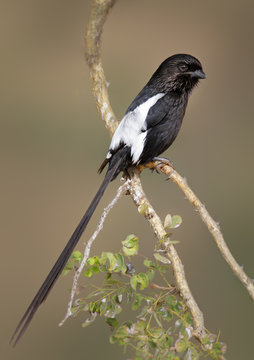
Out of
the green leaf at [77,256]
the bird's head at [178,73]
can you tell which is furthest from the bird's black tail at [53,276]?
the bird's head at [178,73]

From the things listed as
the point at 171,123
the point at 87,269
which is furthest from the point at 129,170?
the point at 87,269

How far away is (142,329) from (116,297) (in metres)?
0.07

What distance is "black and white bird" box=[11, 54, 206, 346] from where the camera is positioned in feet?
3.76

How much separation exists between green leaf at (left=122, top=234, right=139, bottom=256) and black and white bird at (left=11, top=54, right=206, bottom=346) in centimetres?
25

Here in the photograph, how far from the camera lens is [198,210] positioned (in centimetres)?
97

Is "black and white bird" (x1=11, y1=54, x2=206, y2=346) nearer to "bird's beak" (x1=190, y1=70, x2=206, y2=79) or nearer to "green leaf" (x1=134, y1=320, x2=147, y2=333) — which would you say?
"bird's beak" (x1=190, y1=70, x2=206, y2=79)

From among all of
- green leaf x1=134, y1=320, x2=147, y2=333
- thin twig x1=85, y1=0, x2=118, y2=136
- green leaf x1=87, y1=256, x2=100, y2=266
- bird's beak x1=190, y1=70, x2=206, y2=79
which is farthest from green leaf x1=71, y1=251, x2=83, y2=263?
bird's beak x1=190, y1=70, x2=206, y2=79

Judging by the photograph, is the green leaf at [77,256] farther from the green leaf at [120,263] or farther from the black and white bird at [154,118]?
the black and white bird at [154,118]

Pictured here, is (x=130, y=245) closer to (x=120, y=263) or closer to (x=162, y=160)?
(x=120, y=263)

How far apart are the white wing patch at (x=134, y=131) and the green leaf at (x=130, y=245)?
0.38 m

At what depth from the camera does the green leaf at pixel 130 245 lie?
0.78m

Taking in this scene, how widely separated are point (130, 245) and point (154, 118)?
487 millimetres

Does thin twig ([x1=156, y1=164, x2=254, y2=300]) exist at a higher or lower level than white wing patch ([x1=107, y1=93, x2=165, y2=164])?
lower

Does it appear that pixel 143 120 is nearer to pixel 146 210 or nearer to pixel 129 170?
pixel 129 170
